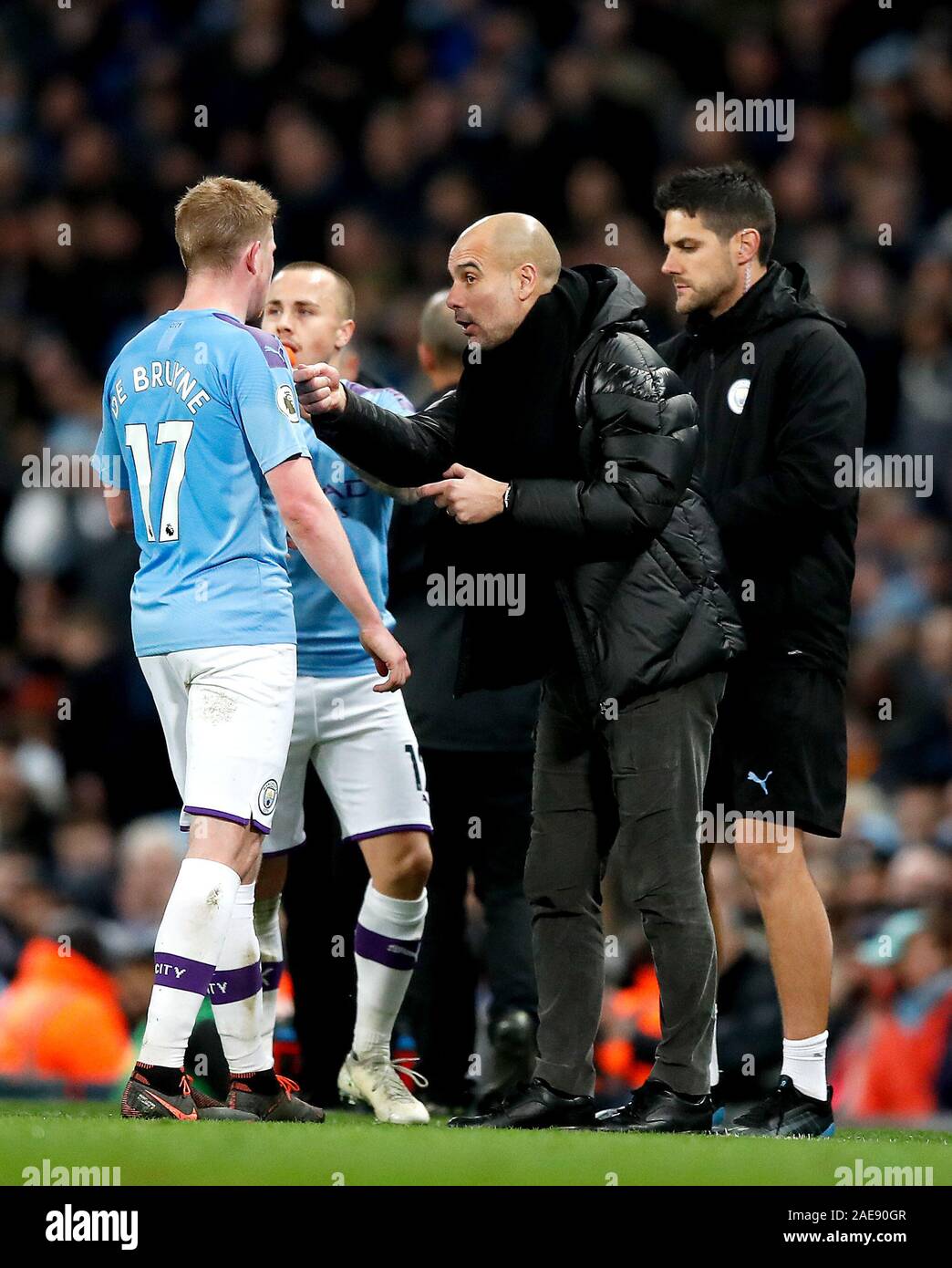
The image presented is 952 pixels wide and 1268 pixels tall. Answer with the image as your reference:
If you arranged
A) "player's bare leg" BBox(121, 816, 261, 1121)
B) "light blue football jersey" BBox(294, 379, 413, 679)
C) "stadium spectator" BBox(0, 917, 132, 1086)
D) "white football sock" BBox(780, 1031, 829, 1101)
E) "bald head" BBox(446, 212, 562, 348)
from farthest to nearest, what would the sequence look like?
"stadium spectator" BBox(0, 917, 132, 1086) < "light blue football jersey" BBox(294, 379, 413, 679) < "white football sock" BBox(780, 1031, 829, 1101) < "bald head" BBox(446, 212, 562, 348) < "player's bare leg" BBox(121, 816, 261, 1121)

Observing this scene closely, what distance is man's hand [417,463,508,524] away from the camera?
423cm

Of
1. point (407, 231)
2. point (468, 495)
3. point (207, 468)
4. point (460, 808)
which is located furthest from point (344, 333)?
point (407, 231)

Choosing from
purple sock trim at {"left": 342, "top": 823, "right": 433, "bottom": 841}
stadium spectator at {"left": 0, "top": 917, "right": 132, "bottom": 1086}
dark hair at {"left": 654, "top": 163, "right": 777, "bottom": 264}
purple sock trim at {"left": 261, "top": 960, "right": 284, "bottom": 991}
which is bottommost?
stadium spectator at {"left": 0, "top": 917, "right": 132, "bottom": 1086}

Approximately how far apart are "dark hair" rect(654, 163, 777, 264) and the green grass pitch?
2.27m

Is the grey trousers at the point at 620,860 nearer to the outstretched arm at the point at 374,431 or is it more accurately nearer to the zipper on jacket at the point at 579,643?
the zipper on jacket at the point at 579,643

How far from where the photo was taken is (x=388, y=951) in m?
4.73

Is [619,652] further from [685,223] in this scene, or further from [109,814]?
[109,814]

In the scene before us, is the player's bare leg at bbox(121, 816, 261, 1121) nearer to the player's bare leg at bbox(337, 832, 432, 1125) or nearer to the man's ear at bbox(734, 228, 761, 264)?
the player's bare leg at bbox(337, 832, 432, 1125)

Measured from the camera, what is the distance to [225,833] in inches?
157

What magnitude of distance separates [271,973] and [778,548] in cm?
158

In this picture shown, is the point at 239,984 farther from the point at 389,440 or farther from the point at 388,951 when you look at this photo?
the point at 389,440

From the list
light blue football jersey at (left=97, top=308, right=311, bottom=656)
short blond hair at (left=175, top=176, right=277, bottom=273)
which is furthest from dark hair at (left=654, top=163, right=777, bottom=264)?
light blue football jersey at (left=97, top=308, right=311, bottom=656)
